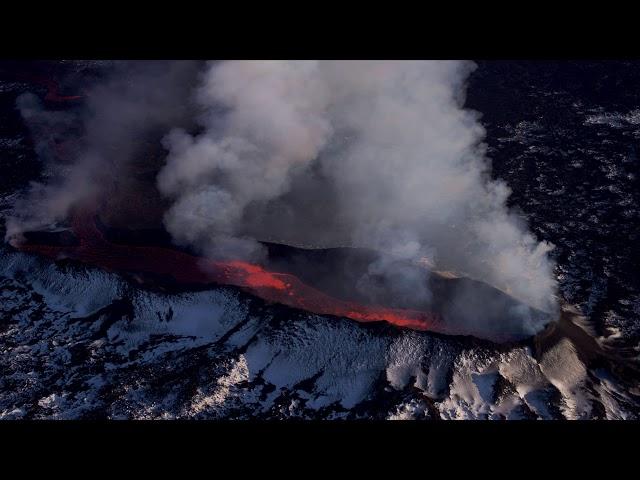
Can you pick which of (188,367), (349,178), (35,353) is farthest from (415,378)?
(35,353)

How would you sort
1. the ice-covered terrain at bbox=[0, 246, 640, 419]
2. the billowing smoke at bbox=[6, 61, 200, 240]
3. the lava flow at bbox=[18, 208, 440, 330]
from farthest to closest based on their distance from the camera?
the billowing smoke at bbox=[6, 61, 200, 240]
the lava flow at bbox=[18, 208, 440, 330]
the ice-covered terrain at bbox=[0, 246, 640, 419]

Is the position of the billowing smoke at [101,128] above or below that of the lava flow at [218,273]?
above

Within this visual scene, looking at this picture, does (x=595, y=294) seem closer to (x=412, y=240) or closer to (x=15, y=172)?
(x=412, y=240)

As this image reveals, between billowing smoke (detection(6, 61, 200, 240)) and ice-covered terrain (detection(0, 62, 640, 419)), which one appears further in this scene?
billowing smoke (detection(6, 61, 200, 240))

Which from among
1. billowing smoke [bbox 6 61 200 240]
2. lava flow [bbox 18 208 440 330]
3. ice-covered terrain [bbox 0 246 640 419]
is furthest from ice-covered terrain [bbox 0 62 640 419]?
billowing smoke [bbox 6 61 200 240]

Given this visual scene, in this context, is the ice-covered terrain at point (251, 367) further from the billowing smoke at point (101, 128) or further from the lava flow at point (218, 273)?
the billowing smoke at point (101, 128)

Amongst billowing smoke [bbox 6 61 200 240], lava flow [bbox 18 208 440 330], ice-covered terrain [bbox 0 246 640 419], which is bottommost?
ice-covered terrain [bbox 0 246 640 419]

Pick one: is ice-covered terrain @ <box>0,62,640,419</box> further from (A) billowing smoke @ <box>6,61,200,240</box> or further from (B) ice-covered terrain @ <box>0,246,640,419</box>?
(A) billowing smoke @ <box>6,61,200,240</box>

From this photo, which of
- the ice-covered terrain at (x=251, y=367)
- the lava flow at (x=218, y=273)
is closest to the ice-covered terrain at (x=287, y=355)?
the ice-covered terrain at (x=251, y=367)

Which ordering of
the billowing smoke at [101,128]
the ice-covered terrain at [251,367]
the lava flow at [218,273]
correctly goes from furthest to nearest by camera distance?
the billowing smoke at [101,128]
the lava flow at [218,273]
the ice-covered terrain at [251,367]

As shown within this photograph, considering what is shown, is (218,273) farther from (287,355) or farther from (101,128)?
(101,128)
